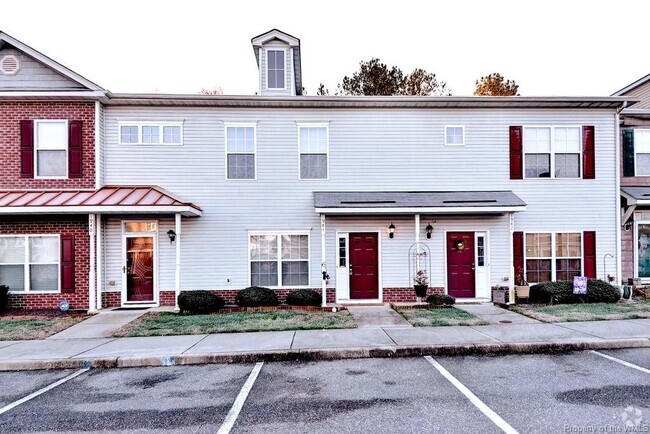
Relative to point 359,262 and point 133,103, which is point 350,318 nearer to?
point 359,262

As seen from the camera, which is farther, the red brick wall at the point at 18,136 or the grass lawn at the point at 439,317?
the red brick wall at the point at 18,136

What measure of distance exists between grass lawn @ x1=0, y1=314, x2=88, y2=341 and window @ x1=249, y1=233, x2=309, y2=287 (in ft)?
15.8

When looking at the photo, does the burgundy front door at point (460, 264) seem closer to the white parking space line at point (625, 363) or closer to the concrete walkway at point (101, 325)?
the white parking space line at point (625, 363)

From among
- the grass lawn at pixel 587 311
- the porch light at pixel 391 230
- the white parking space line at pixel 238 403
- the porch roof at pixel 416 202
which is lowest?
the white parking space line at pixel 238 403

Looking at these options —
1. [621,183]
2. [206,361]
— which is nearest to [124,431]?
[206,361]

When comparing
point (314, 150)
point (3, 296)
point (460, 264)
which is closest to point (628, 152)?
point (460, 264)

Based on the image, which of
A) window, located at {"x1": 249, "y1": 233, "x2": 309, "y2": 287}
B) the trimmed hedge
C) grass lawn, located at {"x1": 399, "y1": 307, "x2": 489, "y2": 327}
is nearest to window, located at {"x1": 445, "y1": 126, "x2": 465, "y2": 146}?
the trimmed hedge

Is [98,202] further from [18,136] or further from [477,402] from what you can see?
[477,402]

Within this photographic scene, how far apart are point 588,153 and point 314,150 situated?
29.1ft

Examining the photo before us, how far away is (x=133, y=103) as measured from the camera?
1201cm

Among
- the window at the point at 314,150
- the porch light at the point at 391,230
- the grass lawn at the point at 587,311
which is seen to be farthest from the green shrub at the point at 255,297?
the grass lawn at the point at 587,311

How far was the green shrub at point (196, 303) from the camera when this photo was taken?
1086cm

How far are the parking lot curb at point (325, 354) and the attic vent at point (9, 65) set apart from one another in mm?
9299

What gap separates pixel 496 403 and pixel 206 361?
4.69m
